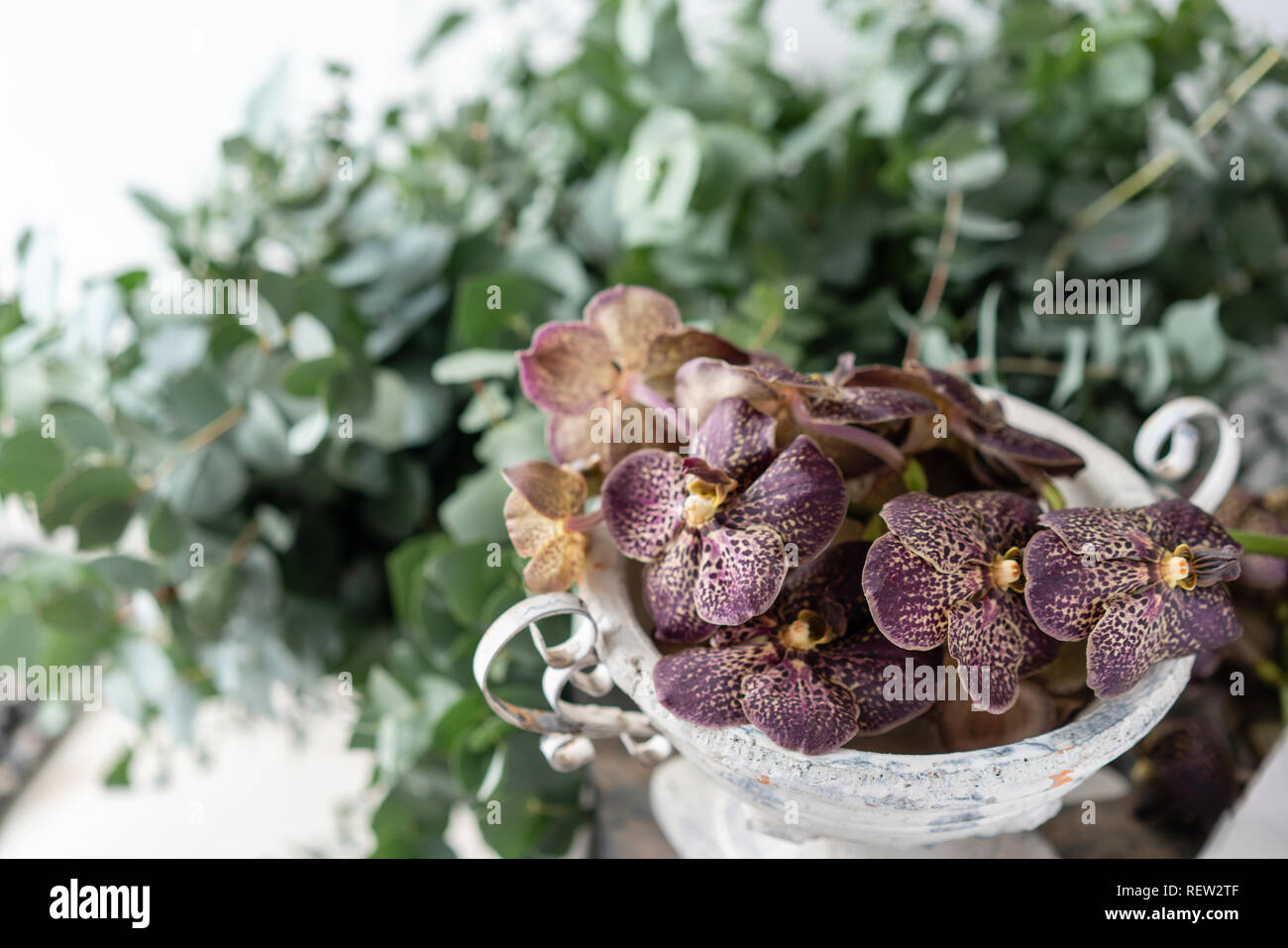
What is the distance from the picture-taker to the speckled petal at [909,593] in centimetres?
21

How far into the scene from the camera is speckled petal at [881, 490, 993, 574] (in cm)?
21

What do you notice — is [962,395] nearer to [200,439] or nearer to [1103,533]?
A: [1103,533]

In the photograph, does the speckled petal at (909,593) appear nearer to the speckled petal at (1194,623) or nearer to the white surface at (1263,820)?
the speckled petal at (1194,623)

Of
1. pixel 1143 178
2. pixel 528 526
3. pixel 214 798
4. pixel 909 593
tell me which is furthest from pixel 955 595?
pixel 214 798

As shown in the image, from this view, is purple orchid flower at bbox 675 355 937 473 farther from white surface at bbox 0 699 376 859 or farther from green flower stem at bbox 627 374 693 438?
white surface at bbox 0 699 376 859

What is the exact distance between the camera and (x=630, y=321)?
0.91 ft

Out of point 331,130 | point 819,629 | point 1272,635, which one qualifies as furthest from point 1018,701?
point 331,130

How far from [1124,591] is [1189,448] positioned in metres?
0.10

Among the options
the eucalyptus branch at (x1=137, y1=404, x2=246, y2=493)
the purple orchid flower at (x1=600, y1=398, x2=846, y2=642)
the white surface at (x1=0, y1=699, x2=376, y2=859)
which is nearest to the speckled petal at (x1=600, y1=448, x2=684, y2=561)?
the purple orchid flower at (x1=600, y1=398, x2=846, y2=642)

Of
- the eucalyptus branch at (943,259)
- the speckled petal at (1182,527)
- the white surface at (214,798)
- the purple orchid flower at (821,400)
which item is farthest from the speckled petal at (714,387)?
the white surface at (214,798)

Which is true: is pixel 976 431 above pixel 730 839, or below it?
above

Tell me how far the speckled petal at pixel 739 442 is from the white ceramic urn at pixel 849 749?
50mm

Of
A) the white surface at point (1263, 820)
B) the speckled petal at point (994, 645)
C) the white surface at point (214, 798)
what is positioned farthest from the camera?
the white surface at point (214, 798)

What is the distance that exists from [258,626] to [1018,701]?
367 millimetres
